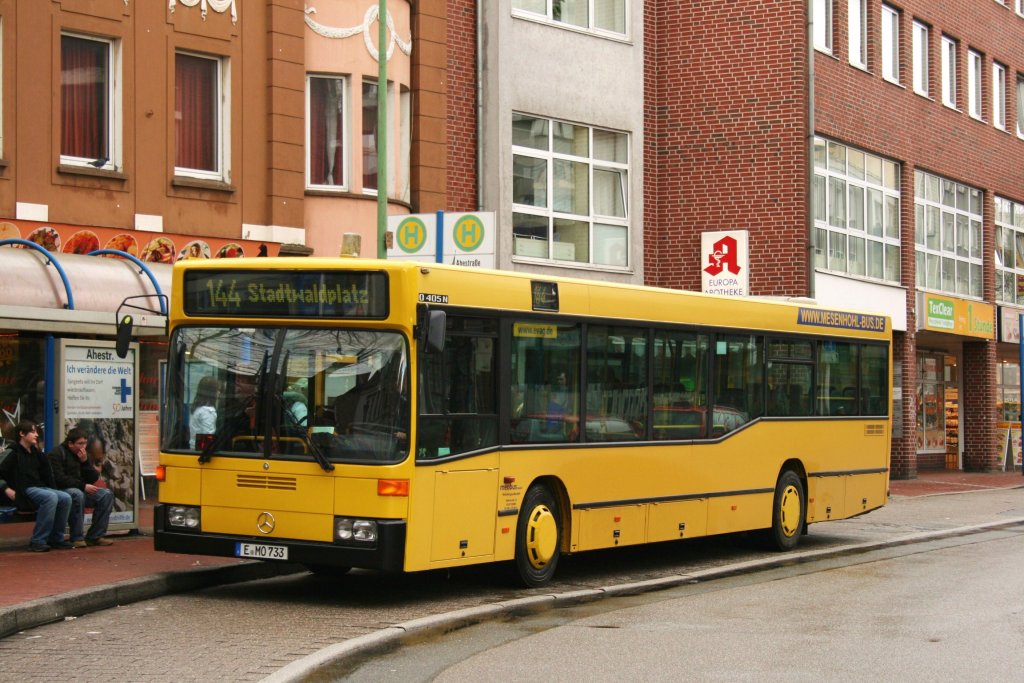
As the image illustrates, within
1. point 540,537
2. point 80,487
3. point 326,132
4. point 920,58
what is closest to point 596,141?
point 326,132

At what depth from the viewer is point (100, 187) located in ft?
62.7

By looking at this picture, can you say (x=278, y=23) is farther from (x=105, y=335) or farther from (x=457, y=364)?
(x=457, y=364)

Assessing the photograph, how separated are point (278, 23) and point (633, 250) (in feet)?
28.9

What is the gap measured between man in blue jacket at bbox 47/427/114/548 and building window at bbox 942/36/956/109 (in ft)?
87.2

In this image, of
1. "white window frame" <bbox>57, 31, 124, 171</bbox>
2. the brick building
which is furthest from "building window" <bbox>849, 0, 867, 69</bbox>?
"white window frame" <bbox>57, 31, 124, 171</bbox>

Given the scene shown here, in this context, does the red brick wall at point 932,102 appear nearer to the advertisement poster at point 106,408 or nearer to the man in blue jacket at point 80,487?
the advertisement poster at point 106,408

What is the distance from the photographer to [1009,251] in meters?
40.4

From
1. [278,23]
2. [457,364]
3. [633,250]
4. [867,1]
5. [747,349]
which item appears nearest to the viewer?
[457,364]

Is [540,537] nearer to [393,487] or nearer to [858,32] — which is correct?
[393,487]

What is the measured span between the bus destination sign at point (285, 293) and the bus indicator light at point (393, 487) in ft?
4.12

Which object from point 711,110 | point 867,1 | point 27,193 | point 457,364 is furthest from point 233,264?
point 867,1

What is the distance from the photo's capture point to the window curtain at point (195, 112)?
20.3m

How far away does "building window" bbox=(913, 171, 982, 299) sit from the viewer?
35188 mm

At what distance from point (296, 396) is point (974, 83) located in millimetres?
30975
